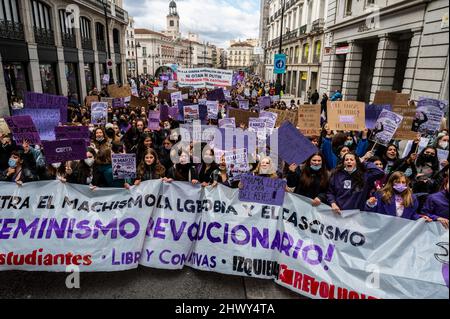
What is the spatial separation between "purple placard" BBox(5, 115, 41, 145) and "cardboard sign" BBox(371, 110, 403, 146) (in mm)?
6445

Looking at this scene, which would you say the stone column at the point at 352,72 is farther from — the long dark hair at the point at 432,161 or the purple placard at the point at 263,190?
the purple placard at the point at 263,190

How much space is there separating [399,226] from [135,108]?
967 centimetres

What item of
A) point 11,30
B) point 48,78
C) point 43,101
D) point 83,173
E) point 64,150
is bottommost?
point 83,173

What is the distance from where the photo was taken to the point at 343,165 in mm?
4121

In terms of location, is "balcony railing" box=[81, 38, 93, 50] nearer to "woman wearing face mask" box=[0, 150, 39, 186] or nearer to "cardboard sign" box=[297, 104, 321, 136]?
"woman wearing face mask" box=[0, 150, 39, 186]

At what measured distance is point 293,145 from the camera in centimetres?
452

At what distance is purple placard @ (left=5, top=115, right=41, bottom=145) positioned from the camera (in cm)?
512

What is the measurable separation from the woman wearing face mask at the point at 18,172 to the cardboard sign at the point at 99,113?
3345 millimetres

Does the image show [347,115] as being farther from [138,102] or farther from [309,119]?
[138,102]

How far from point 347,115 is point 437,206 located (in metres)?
2.94

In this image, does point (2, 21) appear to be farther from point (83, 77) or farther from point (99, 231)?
point (99, 231)

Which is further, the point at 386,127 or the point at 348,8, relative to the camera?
the point at 348,8

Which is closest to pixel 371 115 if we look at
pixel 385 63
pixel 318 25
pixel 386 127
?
pixel 386 127
